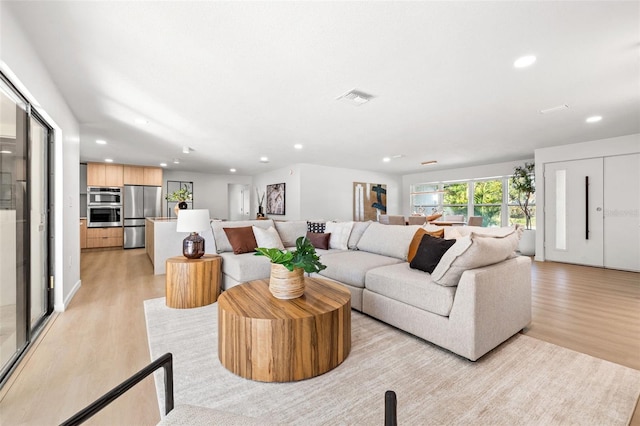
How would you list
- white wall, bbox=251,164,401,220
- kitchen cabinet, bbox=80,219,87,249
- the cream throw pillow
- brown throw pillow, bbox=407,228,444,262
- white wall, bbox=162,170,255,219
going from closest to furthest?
brown throw pillow, bbox=407,228,444,262, the cream throw pillow, kitchen cabinet, bbox=80,219,87,249, white wall, bbox=251,164,401,220, white wall, bbox=162,170,255,219

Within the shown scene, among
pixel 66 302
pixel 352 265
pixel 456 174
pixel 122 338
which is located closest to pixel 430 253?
pixel 352 265

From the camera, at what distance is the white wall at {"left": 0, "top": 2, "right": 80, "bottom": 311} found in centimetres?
174

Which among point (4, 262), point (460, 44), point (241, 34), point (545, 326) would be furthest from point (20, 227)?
point (545, 326)

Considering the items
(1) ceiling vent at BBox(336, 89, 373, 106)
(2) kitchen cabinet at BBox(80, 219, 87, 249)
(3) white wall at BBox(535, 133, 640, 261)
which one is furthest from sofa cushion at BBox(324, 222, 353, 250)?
(2) kitchen cabinet at BBox(80, 219, 87, 249)

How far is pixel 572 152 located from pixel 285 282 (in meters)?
6.29

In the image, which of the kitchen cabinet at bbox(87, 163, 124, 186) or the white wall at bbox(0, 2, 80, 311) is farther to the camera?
the kitchen cabinet at bbox(87, 163, 124, 186)

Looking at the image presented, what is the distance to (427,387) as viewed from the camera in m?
1.68

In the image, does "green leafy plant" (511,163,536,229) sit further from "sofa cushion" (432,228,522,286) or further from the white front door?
"sofa cushion" (432,228,522,286)

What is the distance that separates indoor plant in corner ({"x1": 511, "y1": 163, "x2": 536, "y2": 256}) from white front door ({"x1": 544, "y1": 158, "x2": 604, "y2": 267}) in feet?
2.32

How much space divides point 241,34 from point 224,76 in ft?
2.27

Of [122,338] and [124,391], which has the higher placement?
[124,391]

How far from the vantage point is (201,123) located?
3900 millimetres

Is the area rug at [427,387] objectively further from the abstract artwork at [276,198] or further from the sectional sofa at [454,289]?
the abstract artwork at [276,198]

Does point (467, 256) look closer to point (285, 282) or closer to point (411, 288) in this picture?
point (411, 288)
